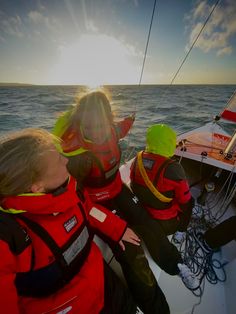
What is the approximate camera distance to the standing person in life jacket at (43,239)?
63 cm

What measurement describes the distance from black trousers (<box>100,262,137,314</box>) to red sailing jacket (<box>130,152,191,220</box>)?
610mm

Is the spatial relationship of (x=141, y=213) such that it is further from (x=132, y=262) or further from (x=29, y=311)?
(x=29, y=311)

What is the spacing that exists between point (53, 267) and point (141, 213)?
80 centimetres

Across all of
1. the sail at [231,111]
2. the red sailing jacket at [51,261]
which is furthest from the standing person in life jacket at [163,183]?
the sail at [231,111]

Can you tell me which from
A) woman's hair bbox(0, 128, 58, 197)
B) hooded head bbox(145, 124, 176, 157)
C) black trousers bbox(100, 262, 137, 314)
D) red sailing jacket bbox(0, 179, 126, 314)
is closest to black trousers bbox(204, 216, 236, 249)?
hooded head bbox(145, 124, 176, 157)

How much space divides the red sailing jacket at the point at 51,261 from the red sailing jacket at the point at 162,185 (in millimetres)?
635

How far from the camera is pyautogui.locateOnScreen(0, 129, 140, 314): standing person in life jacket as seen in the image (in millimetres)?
625

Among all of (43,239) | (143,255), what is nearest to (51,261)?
(43,239)

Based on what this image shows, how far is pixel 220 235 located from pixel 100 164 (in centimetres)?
111

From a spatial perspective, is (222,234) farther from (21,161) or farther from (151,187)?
(21,161)

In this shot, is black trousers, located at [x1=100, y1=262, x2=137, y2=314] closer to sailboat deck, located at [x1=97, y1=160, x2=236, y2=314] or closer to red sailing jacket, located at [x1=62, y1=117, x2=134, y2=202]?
sailboat deck, located at [x1=97, y1=160, x2=236, y2=314]

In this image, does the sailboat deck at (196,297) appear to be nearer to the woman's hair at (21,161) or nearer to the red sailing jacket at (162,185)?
the red sailing jacket at (162,185)

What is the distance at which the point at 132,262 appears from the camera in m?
1.06

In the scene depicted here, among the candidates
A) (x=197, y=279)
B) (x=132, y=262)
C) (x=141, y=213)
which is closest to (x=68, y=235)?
(x=132, y=262)
